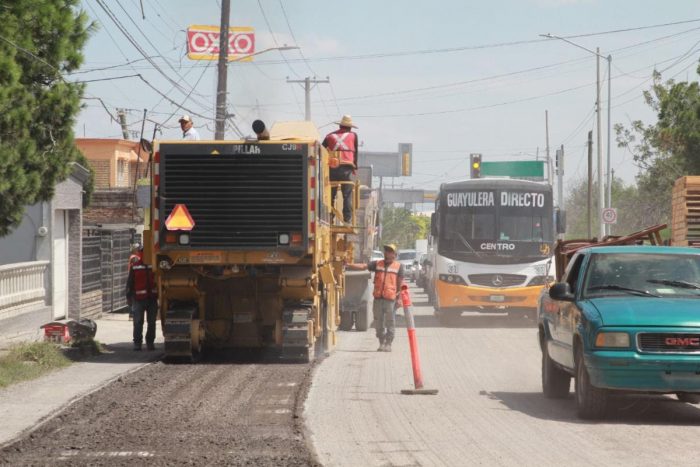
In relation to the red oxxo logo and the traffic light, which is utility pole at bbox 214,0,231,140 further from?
the red oxxo logo

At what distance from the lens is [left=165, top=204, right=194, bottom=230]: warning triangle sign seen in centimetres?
1914

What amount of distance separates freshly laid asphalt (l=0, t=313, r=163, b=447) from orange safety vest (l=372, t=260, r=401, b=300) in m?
4.01

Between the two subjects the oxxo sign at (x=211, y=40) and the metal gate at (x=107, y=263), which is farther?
the oxxo sign at (x=211, y=40)

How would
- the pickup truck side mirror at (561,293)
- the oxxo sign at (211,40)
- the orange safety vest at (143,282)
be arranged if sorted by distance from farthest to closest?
the oxxo sign at (211,40), the orange safety vest at (143,282), the pickup truck side mirror at (561,293)

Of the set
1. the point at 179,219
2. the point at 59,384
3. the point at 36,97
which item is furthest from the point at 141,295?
the point at 59,384

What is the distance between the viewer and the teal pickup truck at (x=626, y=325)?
39.4 feet

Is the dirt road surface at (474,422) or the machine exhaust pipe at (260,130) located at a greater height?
the machine exhaust pipe at (260,130)

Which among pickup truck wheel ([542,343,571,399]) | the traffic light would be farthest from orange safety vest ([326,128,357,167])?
the traffic light

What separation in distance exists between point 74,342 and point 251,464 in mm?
12218

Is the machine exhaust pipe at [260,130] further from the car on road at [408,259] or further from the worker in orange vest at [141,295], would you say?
the car on road at [408,259]

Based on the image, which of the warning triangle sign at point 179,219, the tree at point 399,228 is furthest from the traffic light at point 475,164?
the tree at point 399,228

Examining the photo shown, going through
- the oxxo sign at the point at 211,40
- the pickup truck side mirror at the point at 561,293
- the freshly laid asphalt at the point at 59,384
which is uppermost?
the oxxo sign at the point at 211,40

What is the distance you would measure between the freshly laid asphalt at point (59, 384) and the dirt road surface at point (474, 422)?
2777 millimetres

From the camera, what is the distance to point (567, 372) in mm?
13977
